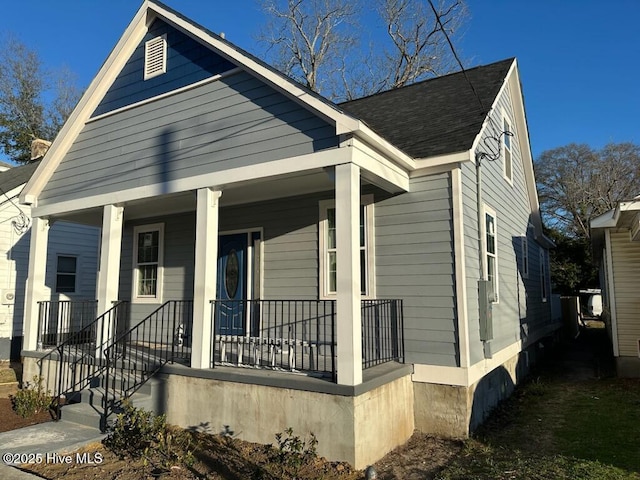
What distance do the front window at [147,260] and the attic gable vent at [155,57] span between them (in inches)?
131

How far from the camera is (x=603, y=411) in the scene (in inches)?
280

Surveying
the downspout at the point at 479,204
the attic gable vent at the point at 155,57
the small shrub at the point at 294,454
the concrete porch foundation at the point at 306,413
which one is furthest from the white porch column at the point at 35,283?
the downspout at the point at 479,204

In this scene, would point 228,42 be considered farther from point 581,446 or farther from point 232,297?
point 581,446

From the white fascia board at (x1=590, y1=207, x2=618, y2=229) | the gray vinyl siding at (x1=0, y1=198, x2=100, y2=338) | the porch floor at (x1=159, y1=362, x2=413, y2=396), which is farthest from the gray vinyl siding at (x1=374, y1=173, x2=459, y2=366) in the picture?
the gray vinyl siding at (x1=0, y1=198, x2=100, y2=338)

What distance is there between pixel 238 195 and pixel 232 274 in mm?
1647

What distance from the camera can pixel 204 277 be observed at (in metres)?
6.36

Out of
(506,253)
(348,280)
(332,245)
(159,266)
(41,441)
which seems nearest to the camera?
(348,280)

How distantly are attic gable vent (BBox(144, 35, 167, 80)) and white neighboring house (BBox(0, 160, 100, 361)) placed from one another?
7438 millimetres

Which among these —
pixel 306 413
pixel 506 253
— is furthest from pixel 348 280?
pixel 506 253

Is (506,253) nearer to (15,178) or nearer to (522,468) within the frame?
(522,468)

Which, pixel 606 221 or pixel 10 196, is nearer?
pixel 606 221

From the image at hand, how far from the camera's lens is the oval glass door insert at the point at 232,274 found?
8695 mm

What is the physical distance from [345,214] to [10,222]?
11.8m

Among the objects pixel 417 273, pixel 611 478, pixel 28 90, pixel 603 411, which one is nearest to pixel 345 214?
pixel 417 273
